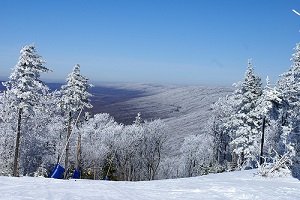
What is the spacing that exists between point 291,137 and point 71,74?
19702mm

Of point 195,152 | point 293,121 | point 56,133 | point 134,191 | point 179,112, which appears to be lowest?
point 195,152

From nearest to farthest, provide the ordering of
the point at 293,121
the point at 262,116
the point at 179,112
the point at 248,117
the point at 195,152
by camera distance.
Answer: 1. the point at 293,121
2. the point at 262,116
3. the point at 248,117
4. the point at 195,152
5. the point at 179,112

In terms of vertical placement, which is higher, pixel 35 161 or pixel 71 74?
pixel 71 74

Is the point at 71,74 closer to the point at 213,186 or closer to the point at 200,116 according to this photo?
the point at 213,186

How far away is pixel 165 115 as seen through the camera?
15875 cm

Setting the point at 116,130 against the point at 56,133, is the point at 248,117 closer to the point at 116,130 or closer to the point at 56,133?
the point at 56,133

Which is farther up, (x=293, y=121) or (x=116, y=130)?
(x=293, y=121)

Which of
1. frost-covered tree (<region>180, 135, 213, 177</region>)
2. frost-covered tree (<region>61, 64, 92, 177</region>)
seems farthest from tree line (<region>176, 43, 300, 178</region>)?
frost-covered tree (<region>180, 135, 213, 177</region>)

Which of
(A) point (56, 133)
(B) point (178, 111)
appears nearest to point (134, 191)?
(A) point (56, 133)

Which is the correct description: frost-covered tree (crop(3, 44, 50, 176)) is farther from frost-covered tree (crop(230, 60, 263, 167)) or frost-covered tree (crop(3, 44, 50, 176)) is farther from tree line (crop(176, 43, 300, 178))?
frost-covered tree (crop(230, 60, 263, 167))

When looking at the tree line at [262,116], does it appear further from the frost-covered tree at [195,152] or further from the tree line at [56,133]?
the frost-covered tree at [195,152]

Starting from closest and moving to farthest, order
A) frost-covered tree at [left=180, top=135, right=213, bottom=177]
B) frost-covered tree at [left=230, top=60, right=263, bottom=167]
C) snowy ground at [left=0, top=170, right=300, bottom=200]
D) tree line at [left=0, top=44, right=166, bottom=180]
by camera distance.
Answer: snowy ground at [left=0, top=170, right=300, bottom=200] → tree line at [left=0, top=44, right=166, bottom=180] → frost-covered tree at [left=230, top=60, right=263, bottom=167] → frost-covered tree at [left=180, top=135, right=213, bottom=177]

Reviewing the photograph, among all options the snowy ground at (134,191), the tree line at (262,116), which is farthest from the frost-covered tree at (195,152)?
the snowy ground at (134,191)

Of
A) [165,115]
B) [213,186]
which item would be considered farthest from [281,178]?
[165,115]
